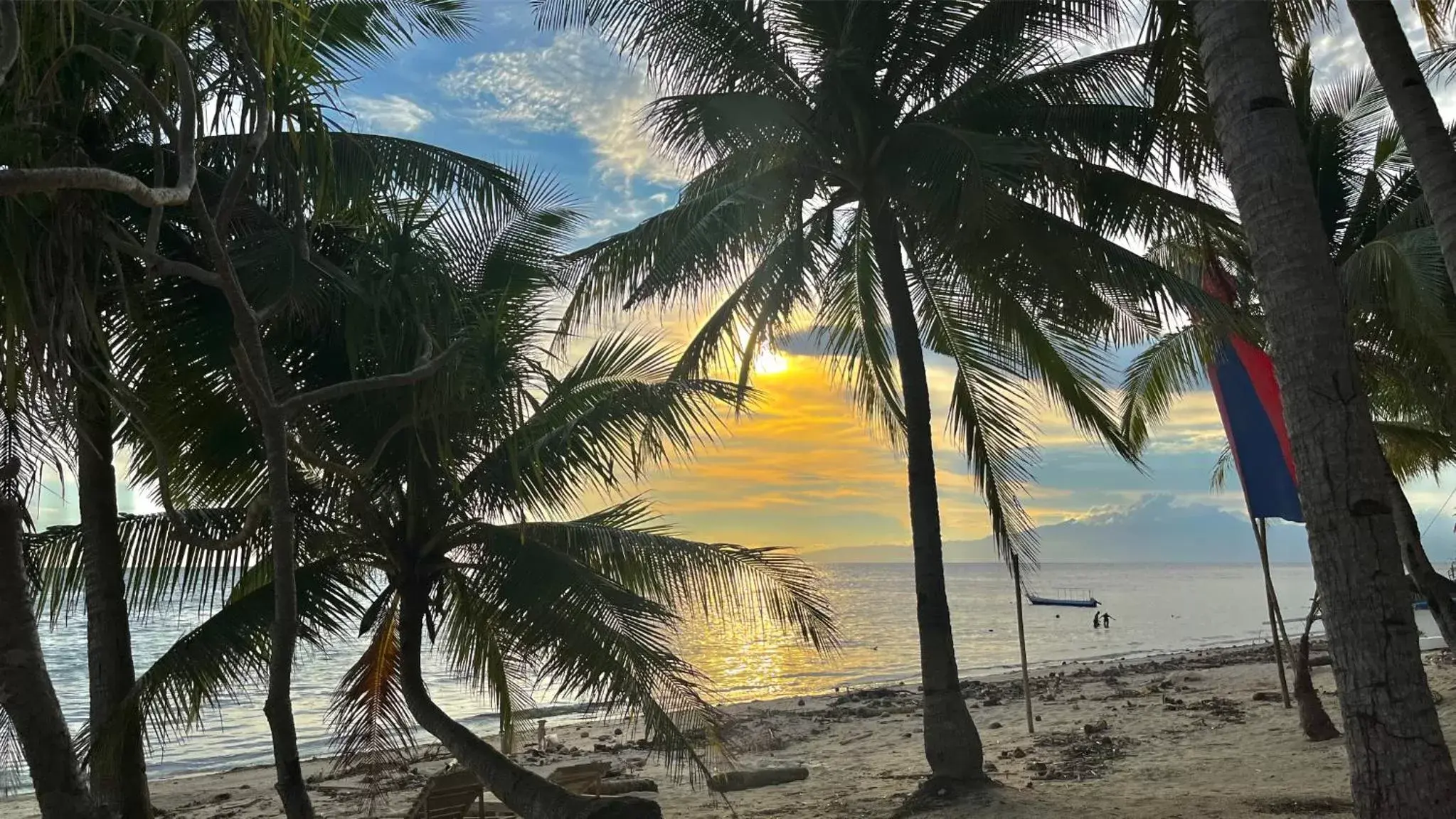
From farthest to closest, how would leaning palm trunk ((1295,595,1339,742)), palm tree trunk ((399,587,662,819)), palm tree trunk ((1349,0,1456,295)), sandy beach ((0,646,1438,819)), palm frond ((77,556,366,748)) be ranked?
leaning palm trunk ((1295,595,1339,742)) → sandy beach ((0,646,1438,819)) → palm tree trunk ((399,587,662,819)) → palm frond ((77,556,366,748)) → palm tree trunk ((1349,0,1456,295))

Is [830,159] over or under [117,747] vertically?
over

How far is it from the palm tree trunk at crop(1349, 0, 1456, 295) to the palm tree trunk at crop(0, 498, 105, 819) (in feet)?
25.1

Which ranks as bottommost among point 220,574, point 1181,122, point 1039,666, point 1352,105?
point 1039,666

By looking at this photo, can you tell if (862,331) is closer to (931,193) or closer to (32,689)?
(931,193)

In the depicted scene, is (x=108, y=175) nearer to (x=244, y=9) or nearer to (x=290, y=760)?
(x=244, y=9)

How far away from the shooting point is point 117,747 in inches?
247

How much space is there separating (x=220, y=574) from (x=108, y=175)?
17.3 ft

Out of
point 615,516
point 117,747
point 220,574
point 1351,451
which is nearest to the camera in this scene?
point 1351,451

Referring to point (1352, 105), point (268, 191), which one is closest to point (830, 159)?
point (268, 191)

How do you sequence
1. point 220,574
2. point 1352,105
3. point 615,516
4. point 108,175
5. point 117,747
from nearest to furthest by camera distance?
point 108,175, point 117,747, point 220,574, point 615,516, point 1352,105

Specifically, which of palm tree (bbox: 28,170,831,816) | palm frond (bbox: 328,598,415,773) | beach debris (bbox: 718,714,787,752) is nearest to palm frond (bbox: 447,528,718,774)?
palm tree (bbox: 28,170,831,816)

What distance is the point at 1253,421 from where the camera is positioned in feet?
32.5

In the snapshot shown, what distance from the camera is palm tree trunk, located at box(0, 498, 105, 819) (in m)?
5.51

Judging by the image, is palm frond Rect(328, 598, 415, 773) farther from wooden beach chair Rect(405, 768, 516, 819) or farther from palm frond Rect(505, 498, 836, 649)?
palm frond Rect(505, 498, 836, 649)
